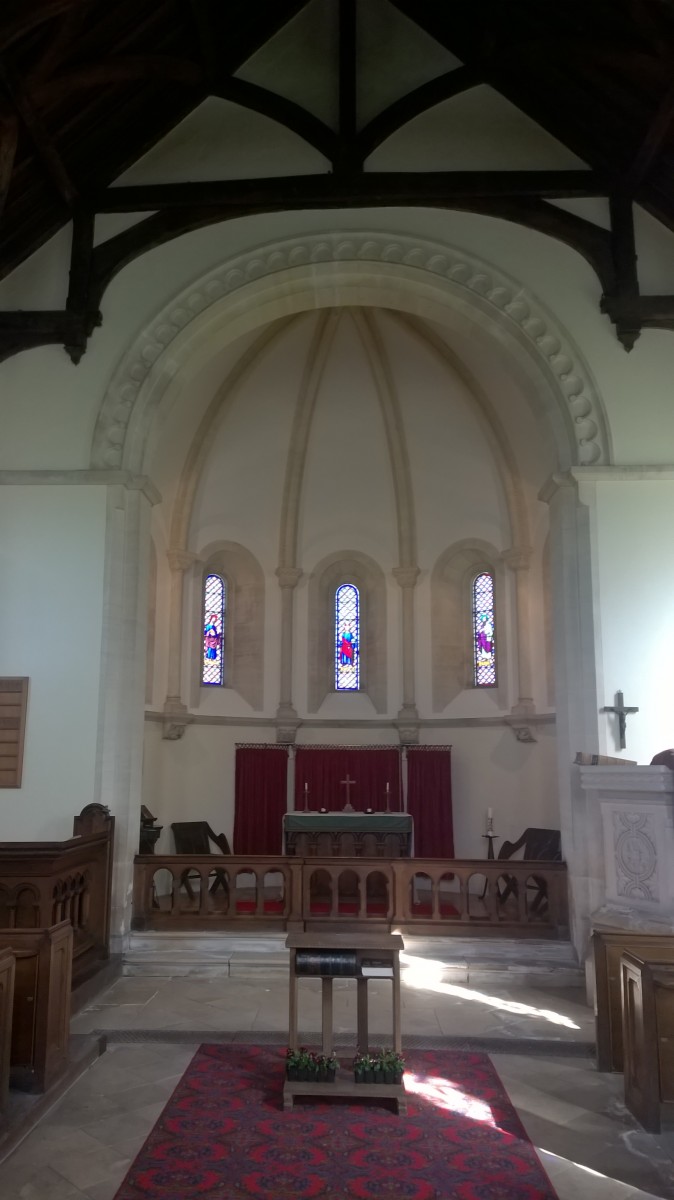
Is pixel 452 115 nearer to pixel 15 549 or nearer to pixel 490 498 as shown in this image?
pixel 490 498

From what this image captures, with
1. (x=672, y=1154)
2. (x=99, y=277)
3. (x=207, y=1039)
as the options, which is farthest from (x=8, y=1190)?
(x=99, y=277)

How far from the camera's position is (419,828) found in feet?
41.5

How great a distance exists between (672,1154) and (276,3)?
10348 millimetres

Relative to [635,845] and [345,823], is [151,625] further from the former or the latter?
[635,845]

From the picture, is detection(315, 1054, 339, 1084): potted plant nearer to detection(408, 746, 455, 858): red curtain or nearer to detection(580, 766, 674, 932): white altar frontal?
detection(580, 766, 674, 932): white altar frontal

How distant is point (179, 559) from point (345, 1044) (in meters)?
8.29

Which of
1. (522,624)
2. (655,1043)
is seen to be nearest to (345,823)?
(522,624)

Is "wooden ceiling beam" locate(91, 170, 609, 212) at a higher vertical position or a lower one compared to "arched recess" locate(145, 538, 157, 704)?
higher

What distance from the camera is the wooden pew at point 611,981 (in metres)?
5.45

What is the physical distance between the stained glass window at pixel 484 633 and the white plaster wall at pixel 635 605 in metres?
4.68

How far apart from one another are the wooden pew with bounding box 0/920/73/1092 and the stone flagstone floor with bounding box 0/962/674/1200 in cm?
24

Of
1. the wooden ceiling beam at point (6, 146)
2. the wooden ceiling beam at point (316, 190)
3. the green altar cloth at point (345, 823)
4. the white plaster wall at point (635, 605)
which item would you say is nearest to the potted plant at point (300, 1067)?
the white plaster wall at point (635, 605)

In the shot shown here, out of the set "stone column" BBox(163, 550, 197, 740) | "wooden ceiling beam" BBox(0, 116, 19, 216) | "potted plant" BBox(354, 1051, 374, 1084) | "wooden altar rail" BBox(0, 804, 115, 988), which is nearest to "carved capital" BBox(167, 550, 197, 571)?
"stone column" BBox(163, 550, 197, 740)

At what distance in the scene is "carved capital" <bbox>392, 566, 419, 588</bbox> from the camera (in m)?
13.5
